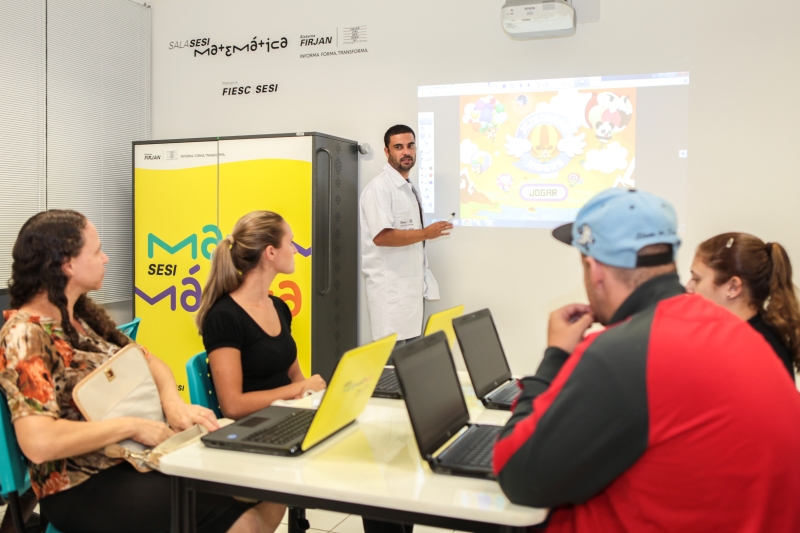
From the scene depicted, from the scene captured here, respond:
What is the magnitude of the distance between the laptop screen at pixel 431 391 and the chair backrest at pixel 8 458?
1.06 m

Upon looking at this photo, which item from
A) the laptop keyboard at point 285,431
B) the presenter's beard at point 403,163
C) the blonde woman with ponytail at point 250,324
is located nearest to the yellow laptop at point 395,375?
the blonde woman with ponytail at point 250,324

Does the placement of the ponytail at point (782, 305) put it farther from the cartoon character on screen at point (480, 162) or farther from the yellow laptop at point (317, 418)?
the cartoon character on screen at point (480, 162)

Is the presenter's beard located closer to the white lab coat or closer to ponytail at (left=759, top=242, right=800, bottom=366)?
the white lab coat

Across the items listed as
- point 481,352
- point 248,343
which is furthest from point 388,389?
point 248,343

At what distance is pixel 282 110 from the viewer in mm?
4840

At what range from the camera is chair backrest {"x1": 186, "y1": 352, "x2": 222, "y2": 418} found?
7.45 ft

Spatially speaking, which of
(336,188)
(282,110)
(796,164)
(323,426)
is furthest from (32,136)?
(796,164)

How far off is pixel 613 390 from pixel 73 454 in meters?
1.34

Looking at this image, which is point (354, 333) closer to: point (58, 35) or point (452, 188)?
point (452, 188)

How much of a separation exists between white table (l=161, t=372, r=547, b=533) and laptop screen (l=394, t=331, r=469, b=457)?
3.1 inches

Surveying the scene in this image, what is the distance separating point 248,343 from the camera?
92.7 inches

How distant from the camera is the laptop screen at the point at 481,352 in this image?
7.36 feet

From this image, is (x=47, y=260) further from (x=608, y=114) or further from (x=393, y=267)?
(x=608, y=114)

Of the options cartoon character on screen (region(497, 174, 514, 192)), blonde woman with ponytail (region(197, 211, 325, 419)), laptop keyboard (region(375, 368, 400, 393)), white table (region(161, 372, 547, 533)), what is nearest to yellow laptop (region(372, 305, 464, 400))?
laptop keyboard (region(375, 368, 400, 393))
